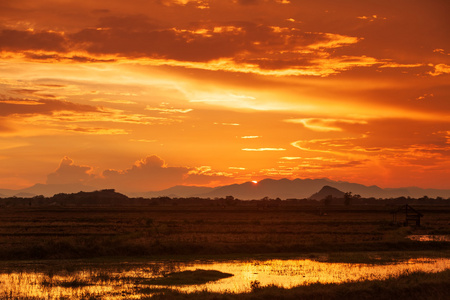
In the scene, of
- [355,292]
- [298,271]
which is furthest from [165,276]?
[355,292]

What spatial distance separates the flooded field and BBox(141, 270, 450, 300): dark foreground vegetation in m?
1.89

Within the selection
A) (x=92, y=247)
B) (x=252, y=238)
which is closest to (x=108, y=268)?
(x=92, y=247)

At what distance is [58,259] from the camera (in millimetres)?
40031

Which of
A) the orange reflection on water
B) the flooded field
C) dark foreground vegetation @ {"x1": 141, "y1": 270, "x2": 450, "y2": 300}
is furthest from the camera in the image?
the orange reflection on water

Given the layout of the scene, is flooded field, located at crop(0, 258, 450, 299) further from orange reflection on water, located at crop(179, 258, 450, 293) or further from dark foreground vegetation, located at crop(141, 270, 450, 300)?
dark foreground vegetation, located at crop(141, 270, 450, 300)

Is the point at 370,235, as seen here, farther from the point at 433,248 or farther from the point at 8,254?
the point at 8,254

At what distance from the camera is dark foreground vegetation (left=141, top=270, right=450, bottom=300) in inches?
899

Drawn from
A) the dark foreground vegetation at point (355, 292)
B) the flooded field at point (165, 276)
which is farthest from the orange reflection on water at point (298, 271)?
the dark foreground vegetation at point (355, 292)

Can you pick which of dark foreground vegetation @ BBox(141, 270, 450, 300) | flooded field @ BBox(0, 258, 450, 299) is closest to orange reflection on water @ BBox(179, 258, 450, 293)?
flooded field @ BBox(0, 258, 450, 299)

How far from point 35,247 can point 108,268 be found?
11.5 meters

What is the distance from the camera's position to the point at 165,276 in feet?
98.1

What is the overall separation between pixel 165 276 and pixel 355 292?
454 inches

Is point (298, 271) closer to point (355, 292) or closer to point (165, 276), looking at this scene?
point (165, 276)

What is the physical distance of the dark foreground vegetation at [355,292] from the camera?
22.8 meters
